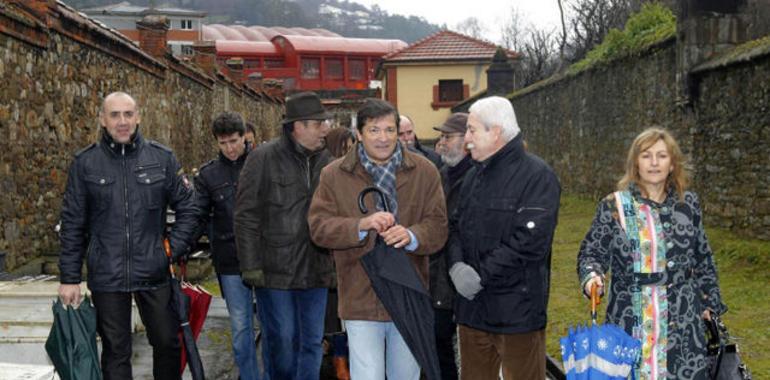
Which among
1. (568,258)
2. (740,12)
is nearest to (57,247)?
(568,258)

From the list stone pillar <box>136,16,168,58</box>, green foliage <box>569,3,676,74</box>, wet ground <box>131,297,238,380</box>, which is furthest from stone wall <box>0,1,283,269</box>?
green foliage <box>569,3,676,74</box>

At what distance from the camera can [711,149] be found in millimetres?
10766

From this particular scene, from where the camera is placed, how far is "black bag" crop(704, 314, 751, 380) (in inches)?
144

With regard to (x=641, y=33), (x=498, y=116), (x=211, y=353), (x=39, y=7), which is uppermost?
(x=641, y=33)

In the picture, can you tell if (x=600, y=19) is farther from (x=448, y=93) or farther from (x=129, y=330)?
(x=129, y=330)

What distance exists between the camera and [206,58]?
19.5 metres

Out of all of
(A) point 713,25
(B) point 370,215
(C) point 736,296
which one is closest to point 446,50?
(A) point 713,25

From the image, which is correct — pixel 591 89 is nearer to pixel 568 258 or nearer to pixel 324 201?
pixel 568 258

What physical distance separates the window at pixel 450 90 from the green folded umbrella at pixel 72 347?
34.8 metres

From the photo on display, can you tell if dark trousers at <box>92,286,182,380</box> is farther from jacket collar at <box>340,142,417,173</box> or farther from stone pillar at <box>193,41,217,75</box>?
stone pillar at <box>193,41,217,75</box>

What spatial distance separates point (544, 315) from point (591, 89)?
13.5 metres

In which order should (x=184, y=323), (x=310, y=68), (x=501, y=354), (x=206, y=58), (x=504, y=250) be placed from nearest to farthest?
(x=504, y=250) → (x=501, y=354) → (x=184, y=323) → (x=206, y=58) → (x=310, y=68)

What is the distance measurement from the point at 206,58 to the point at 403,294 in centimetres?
1650

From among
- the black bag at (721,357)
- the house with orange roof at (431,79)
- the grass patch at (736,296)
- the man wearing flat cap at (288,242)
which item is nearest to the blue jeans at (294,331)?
the man wearing flat cap at (288,242)
